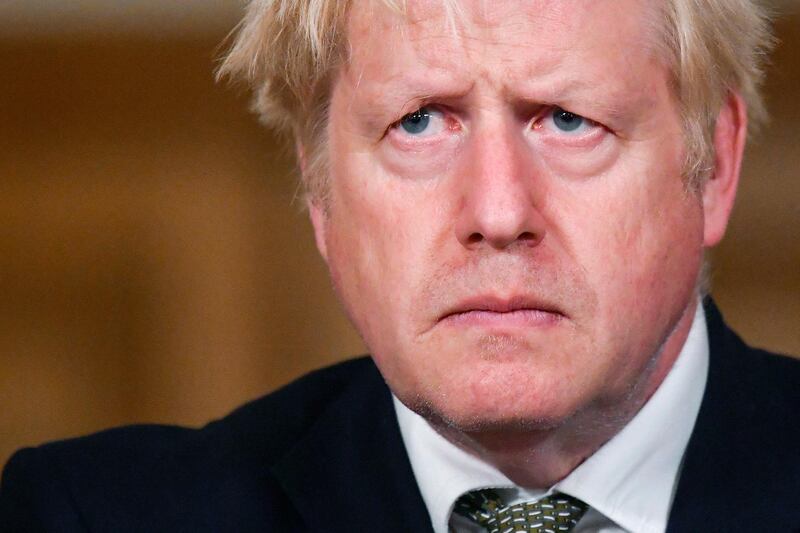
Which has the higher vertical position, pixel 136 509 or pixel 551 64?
pixel 551 64

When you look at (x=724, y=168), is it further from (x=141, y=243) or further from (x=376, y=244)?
(x=141, y=243)

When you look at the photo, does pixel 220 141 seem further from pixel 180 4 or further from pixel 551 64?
pixel 551 64

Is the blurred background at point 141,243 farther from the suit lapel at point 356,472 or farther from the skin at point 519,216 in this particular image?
the skin at point 519,216

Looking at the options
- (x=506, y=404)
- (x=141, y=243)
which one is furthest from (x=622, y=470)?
(x=141, y=243)

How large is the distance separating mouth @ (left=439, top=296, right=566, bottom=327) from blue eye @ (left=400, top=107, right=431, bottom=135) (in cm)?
23

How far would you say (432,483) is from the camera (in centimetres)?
172

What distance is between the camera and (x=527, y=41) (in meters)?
1.51

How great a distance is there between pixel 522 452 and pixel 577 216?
1.01ft

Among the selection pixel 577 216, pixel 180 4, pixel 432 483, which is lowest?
pixel 432 483

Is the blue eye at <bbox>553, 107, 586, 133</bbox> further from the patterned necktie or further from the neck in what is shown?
the patterned necktie

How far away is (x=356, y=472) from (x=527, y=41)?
0.63m

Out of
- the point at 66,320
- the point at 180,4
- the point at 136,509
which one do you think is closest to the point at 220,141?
the point at 180,4

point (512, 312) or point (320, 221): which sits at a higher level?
point (320, 221)

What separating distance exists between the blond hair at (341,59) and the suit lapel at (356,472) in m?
0.32
